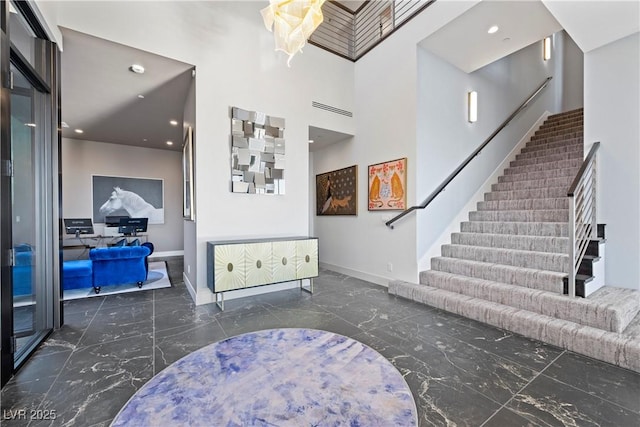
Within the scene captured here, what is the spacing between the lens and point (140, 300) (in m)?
3.79

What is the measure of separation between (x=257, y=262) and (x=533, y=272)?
3340 mm

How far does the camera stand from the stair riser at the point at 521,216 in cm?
372

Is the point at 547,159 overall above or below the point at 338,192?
above

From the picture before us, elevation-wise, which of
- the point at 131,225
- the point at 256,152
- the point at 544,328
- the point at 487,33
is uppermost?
the point at 487,33

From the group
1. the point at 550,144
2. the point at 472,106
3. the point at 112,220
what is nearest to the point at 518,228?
the point at 472,106

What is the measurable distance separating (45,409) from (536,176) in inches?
252

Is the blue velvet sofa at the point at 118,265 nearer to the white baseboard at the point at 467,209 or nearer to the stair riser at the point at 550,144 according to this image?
the white baseboard at the point at 467,209

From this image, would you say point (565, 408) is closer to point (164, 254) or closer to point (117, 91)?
point (117, 91)

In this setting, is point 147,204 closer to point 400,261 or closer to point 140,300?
point 140,300

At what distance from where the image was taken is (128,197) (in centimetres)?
720

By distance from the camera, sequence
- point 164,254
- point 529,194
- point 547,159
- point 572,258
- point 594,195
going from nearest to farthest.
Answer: point 572,258 → point 594,195 → point 529,194 → point 547,159 → point 164,254

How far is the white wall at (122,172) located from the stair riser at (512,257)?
7.16 meters

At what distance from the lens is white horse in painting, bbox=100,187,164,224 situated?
6975 mm

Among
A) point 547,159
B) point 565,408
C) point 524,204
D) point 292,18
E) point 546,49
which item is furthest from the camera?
point 546,49
